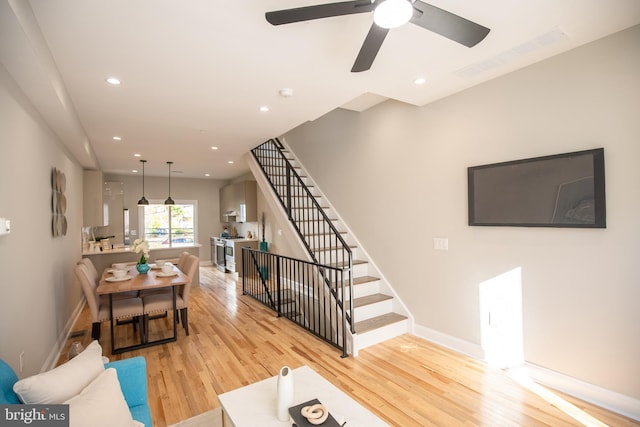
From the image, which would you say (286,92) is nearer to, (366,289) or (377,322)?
(366,289)

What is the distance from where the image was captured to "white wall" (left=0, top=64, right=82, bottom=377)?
2.11 meters

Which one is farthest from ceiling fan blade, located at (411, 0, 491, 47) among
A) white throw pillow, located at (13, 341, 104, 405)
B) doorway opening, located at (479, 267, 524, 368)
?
white throw pillow, located at (13, 341, 104, 405)

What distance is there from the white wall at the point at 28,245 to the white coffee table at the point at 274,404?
5.42 feet

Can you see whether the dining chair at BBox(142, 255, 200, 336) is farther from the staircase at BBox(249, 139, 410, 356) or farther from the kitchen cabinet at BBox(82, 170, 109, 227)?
the kitchen cabinet at BBox(82, 170, 109, 227)

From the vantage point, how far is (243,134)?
4566 millimetres

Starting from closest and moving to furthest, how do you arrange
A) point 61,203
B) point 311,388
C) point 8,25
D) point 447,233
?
1. point 8,25
2. point 311,388
3. point 447,233
4. point 61,203

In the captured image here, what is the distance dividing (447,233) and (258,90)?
257 cm

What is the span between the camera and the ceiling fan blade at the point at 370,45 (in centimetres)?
166

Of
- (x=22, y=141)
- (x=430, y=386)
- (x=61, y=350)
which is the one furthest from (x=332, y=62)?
(x=61, y=350)

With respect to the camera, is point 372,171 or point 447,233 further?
point 372,171

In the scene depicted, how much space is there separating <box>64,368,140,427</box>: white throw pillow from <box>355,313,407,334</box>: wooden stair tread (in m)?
2.43

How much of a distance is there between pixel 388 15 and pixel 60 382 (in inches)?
93.5

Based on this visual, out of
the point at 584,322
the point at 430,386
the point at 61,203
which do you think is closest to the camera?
the point at 584,322

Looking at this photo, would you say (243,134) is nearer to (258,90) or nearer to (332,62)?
(258,90)
